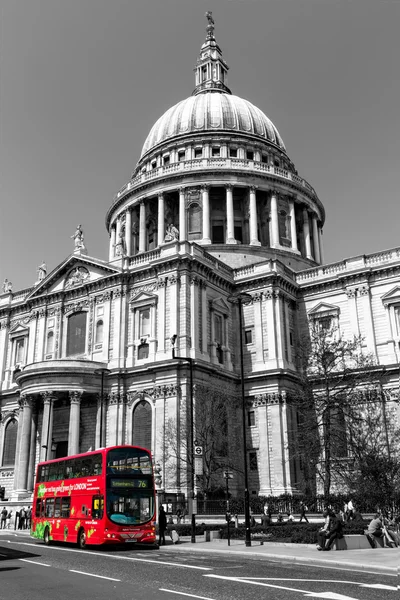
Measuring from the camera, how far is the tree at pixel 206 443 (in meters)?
41.0

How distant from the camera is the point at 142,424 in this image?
46.7 meters

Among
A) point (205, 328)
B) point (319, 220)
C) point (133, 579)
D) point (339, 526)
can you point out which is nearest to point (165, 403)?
point (205, 328)

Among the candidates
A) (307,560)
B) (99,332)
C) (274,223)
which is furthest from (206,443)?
(274,223)

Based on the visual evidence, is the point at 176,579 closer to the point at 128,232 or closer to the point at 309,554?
the point at 309,554

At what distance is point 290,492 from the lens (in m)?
44.5

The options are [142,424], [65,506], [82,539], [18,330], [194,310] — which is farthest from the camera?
[18,330]

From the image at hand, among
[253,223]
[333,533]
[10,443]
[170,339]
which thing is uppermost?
[253,223]

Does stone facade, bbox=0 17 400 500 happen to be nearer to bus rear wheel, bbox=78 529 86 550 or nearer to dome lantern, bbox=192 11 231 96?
bus rear wheel, bbox=78 529 86 550

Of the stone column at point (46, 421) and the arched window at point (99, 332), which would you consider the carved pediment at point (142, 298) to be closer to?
the arched window at point (99, 332)

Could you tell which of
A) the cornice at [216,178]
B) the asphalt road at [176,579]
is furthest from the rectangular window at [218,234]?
the asphalt road at [176,579]

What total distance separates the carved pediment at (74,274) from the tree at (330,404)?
18.9m

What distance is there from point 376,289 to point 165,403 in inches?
834

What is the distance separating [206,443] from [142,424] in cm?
681

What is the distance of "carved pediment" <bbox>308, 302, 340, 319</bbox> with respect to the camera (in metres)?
53.2
